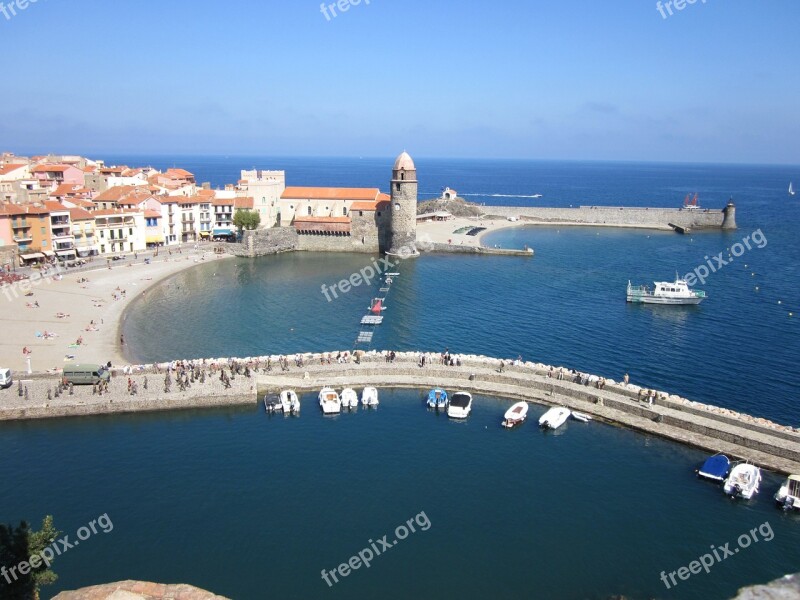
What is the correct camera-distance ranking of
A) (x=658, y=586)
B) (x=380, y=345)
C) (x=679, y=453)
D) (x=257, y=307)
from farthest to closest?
(x=257, y=307), (x=380, y=345), (x=679, y=453), (x=658, y=586)

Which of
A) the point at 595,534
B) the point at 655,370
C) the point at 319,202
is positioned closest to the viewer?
the point at 595,534

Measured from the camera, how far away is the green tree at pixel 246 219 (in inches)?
2906

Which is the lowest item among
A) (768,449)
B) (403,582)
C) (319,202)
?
(403,582)

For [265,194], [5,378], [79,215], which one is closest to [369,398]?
[5,378]

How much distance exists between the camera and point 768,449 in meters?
25.1

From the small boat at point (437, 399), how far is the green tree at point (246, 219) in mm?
49400

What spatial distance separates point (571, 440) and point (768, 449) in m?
7.54

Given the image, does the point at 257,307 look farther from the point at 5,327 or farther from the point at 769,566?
the point at 769,566

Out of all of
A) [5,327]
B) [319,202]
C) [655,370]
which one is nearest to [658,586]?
[655,370]

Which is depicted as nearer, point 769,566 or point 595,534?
point 769,566

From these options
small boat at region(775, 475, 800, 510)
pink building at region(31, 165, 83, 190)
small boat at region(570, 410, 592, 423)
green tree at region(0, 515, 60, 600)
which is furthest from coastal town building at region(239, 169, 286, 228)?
green tree at region(0, 515, 60, 600)
